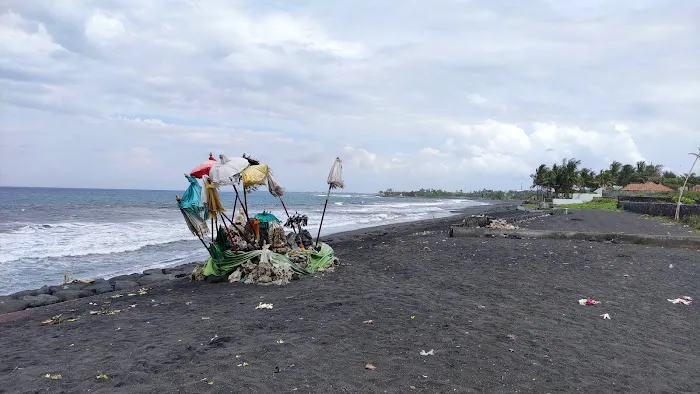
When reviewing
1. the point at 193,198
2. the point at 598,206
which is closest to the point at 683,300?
the point at 193,198

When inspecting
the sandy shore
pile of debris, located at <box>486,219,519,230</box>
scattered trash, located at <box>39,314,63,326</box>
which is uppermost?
pile of debris, located at <box>486,219,519,230</box>

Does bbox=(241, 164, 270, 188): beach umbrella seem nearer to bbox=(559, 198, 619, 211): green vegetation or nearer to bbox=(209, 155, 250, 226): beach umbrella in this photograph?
bbox=(209, 155, 250, 226): beach umbrella

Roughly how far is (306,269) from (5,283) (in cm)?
910

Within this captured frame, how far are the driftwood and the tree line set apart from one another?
52.0 meters

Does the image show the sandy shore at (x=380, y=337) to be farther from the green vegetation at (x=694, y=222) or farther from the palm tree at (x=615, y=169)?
the palm tree at (x=615, y=169)

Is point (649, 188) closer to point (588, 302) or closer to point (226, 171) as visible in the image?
point (588, 302)

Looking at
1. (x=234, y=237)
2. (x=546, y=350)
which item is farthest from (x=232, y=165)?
(x=546, y=350)

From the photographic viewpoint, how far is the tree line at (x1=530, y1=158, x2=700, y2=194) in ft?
213

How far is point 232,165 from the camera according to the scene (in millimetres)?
9867

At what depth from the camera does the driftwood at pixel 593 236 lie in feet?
47.4

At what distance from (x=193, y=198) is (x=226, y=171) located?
3.95ft

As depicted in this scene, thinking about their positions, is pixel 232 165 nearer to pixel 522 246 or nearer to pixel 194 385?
pixel 194 385

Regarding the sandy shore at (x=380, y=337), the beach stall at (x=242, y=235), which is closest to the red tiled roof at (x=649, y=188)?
the sandy shore at (x=380, y=337)

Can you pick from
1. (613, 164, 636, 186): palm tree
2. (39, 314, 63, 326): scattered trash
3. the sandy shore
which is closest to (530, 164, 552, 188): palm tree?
(613, 164, 636, 186): palm tree
